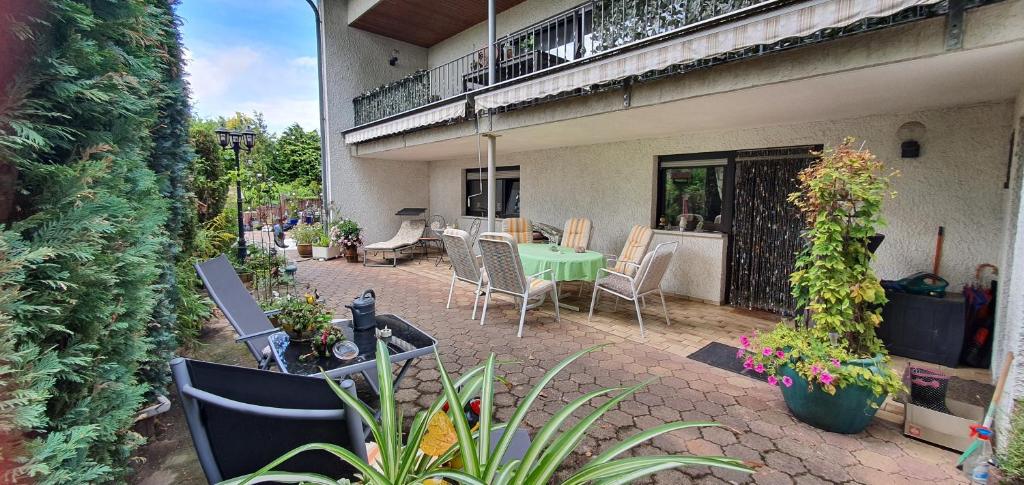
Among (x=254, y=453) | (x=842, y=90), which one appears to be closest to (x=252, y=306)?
(x=254, y=453)

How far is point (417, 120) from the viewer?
22.0 feet

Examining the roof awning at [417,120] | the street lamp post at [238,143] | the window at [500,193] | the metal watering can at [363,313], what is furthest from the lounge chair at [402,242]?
the metal watering can at [363,313]

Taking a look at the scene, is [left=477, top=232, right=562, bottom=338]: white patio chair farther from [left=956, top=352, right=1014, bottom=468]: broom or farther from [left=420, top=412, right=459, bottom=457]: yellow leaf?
[left=956, top=352, right=1014, bottom=468]: broom

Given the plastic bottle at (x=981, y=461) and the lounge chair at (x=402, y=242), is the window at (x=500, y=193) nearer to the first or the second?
the lounge chair at (x=402, y=242)

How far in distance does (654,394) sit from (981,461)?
170 centimetres

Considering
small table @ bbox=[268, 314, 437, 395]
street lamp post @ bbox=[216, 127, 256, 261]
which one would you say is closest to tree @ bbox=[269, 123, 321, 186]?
street lamp post @ bbox=[216, 127, 256, 261]

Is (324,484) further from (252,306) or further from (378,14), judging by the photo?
(378,14)

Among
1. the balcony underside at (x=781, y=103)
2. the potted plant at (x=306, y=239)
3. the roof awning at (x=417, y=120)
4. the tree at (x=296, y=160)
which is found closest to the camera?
the balcony underside at (x=781, y=103)

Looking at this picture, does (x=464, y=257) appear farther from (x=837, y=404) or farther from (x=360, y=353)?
(x=837, y=404)

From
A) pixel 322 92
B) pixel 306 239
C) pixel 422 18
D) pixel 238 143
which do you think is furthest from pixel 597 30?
pixel 306 239

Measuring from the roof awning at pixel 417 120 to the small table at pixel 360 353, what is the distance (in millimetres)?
3771

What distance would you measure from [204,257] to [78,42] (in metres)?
4.34

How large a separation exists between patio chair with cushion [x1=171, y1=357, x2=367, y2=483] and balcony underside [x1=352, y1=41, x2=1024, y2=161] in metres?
3.88

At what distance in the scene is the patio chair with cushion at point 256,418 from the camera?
1.22m
